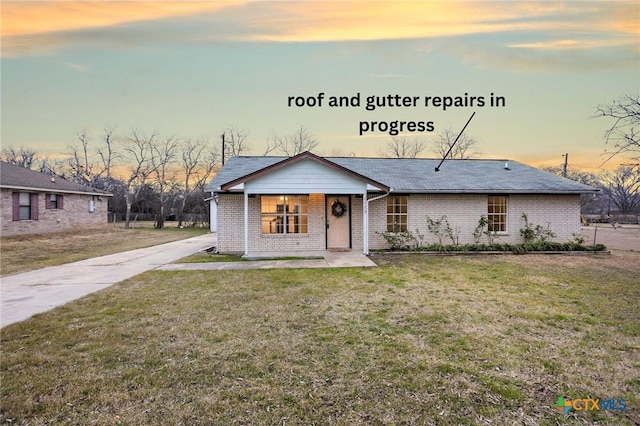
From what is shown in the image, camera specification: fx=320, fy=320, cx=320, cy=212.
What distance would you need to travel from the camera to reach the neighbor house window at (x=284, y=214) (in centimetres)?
1254

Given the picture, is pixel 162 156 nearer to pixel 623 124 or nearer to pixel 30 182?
pixel 30 182

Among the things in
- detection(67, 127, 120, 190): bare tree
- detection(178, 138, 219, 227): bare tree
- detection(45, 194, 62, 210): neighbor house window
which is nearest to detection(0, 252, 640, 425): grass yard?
detection(45, 194, 62, 210): neighbor house window

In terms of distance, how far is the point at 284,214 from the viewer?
1260 cm

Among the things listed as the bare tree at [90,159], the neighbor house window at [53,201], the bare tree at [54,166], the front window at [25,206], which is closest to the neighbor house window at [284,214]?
the front window at [25,206]

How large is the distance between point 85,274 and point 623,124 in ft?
49.0

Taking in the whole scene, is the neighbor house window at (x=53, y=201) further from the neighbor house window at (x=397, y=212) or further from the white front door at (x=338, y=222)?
the neighbor house window at (x=397, y=212)

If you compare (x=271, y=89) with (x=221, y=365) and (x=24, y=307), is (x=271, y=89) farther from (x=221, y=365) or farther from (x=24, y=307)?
(x=221, y=365)

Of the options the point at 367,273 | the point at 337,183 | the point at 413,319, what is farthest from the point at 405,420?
the point at 337,183

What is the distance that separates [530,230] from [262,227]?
11186mm

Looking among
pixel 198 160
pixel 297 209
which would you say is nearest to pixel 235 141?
pixel 198 160

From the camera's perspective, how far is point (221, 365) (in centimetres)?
369

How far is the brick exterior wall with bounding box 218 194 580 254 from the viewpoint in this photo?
12438mm

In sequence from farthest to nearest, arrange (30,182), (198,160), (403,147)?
1. (403,147)
2. (198,160)
3. (30,182)

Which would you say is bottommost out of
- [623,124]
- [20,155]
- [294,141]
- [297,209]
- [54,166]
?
[297,209]
